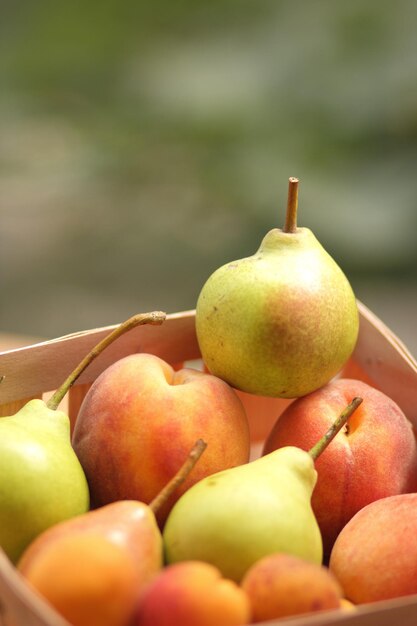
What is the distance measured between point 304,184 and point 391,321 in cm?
39

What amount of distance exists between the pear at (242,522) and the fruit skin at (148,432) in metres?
0.08

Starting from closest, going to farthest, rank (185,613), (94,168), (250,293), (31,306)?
(185,613)
(250,293)
(94,168)
(31,306)

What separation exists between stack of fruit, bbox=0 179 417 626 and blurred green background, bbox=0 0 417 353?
0.98 m

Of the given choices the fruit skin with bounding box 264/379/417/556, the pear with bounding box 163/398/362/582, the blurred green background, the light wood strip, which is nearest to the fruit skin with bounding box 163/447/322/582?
the pear with bounding box 163/398/362/582

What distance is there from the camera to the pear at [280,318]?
0.78m

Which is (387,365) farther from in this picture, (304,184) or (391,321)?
(391,321)

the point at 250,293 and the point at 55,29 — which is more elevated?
the point at 55,29

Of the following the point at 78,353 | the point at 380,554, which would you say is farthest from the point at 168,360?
the point at 380,554

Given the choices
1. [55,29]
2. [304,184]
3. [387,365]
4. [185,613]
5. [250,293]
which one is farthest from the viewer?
[304,184]

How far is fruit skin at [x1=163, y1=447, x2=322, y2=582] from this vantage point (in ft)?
1.99

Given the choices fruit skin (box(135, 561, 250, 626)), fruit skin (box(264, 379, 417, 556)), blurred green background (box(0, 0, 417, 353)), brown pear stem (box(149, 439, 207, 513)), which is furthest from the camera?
blurred green background (box(0, 0, 417, 353))

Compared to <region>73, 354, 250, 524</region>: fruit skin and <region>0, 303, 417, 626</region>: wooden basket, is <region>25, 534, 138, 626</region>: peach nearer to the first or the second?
<region>73, 354, 250, 524</region>: fruit skin

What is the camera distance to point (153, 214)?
77.8 inches

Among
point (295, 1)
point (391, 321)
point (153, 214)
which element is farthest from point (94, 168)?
point (391, 321)
